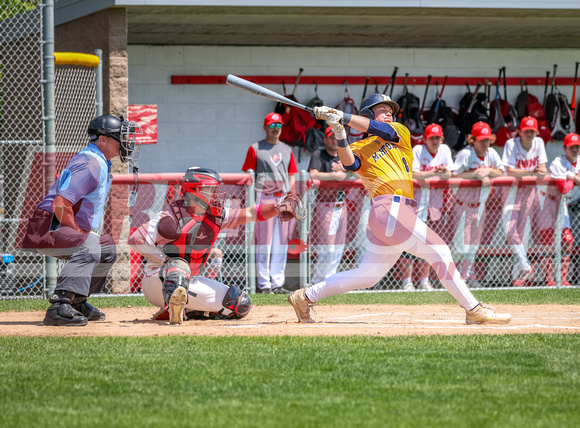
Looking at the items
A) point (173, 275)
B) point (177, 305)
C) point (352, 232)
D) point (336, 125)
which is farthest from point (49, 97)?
point (336, 125)

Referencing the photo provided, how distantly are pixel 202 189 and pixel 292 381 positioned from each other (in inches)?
109

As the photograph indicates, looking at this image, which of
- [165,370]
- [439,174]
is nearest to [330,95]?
[439,174]

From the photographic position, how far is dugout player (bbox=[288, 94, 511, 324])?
642cm

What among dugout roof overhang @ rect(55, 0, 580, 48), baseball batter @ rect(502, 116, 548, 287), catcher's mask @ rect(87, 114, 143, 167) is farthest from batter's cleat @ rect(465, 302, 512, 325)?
dugout roof overhang @ rect(55, 0, 580, 48)

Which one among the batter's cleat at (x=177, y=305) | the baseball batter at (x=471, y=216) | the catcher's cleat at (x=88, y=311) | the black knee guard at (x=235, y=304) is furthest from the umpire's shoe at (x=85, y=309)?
the baseball batter at (x=471, y=216)

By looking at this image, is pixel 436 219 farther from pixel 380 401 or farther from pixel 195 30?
pixel 380 401

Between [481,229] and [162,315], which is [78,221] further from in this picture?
[481,229]

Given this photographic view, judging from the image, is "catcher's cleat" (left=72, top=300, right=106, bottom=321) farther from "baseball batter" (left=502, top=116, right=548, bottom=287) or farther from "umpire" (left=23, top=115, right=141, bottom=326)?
"baseball batter" (left=502, top=116, right=548, bottom=287)

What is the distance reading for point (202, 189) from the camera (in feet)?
22.9

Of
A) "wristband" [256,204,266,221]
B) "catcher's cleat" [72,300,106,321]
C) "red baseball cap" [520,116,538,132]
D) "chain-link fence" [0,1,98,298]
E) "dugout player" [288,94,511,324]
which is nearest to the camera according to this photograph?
"dugout player" [288,94,511,324]

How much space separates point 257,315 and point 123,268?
2575mm

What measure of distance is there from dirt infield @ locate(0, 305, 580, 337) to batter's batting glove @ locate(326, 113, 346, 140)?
1508 mm

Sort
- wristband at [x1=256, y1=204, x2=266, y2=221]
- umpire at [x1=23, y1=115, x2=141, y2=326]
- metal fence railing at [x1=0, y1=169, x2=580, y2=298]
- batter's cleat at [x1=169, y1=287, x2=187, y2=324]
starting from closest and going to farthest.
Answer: batter's cleat at [x1=169, y1=287, x2=187, y2=324]
umpire at [x1=23, y1=115, x2=141, y2=326]
wristband at [x1=256, y1=204, x2=266, y2=221]
metal fence railing at [x1=0, y1=169, x2=580, y2=298]

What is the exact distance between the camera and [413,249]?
6.54 meters
